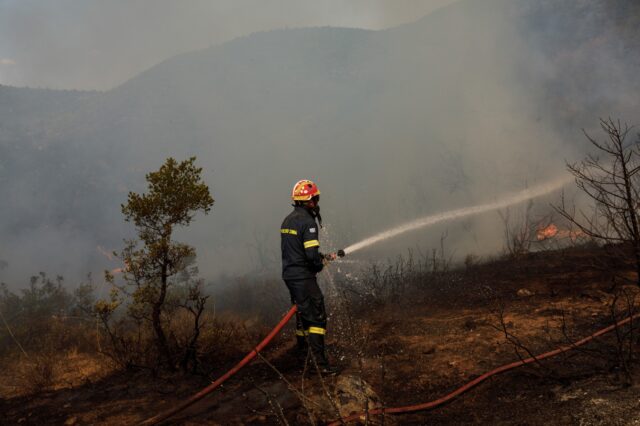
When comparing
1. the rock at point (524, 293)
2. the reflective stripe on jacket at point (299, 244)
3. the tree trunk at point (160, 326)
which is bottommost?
the rock at point (524, 293)

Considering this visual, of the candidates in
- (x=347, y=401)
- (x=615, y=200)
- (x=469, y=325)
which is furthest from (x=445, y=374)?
(x=615, y=200)

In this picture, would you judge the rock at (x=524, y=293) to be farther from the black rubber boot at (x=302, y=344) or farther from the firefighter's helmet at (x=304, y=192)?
the firefighter's helmet at (x=304, y=192)

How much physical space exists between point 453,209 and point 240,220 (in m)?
17.9

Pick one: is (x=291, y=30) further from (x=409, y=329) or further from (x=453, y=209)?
(x=409, y=329)

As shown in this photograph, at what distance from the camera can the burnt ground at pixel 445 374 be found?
10.3 feet

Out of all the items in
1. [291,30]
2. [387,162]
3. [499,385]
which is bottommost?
[499,385]

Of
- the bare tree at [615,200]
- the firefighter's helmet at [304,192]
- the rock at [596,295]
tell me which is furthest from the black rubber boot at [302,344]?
the rock at [596,295]

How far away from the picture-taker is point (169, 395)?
15.2 ft

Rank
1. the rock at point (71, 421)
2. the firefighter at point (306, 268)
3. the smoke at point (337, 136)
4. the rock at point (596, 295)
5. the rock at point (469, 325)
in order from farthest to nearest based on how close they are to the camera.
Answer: the smoke at point (337, 136), the rock at point (596, 295), the rock at point (469, 325), the firefighter at point (306, 268), the rock at point (71, 421)

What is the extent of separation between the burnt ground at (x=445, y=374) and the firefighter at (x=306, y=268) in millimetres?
357

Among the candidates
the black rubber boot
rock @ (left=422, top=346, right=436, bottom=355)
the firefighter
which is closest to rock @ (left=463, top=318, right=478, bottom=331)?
rock @ (left=422, top=346, right=436, bottom=355)

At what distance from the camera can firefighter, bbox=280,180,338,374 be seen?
15.5 ft

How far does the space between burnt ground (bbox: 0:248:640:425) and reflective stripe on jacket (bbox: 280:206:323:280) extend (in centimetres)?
62

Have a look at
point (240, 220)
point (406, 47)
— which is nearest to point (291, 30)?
point (406, 47)
